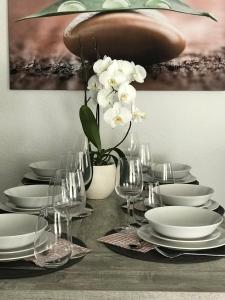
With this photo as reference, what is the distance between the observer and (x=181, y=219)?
132cm

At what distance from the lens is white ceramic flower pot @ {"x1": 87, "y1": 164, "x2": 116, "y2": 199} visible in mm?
1750

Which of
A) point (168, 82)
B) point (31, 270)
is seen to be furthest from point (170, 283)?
point (168, 82)

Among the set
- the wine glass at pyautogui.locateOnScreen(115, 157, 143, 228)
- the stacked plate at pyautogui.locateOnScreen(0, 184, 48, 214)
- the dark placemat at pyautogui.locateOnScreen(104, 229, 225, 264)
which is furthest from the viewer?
the stacked plate at pyautogui.locateOnScreen(0, 184, 48, 214)

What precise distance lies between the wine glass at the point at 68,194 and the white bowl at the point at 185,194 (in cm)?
32

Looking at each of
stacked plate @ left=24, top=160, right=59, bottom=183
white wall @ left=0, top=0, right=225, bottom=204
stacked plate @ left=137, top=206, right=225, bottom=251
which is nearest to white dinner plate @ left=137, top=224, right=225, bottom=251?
stacked plate @ left=137, top=206, right=225, bottom=251

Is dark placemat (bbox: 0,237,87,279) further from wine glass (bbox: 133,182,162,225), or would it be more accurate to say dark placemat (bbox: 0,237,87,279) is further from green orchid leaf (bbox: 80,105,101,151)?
green orchid leaf (bbox: 80,105,101,151)

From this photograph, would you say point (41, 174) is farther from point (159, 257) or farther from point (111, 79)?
point (159, 257)

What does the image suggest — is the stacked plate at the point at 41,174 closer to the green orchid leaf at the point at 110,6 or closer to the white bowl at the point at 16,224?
the white bowl at the point at 16,224

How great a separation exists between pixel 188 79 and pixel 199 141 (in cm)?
32

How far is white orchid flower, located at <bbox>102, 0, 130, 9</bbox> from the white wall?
1.41 feet

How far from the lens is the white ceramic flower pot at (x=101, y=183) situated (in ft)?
5.74

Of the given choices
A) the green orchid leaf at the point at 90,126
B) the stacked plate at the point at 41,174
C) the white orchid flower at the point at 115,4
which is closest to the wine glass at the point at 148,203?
the green orchid leaf at the point at 90,126

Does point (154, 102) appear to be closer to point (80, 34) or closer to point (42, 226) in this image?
point (80, 34)

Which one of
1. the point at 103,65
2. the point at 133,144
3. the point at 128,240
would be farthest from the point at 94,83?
the point at 128,240
